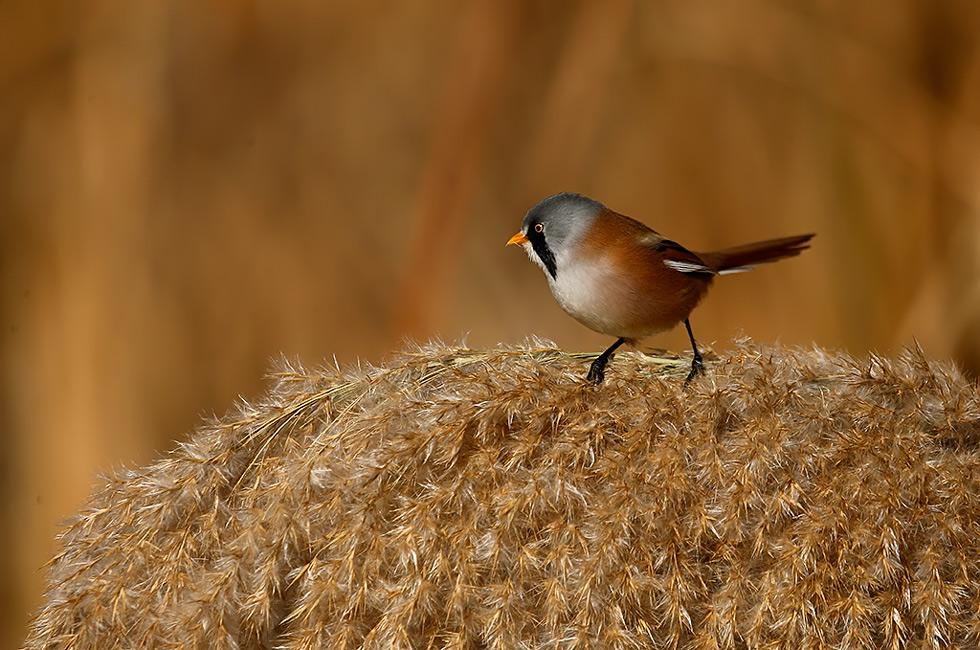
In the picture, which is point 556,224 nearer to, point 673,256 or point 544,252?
point 544,252

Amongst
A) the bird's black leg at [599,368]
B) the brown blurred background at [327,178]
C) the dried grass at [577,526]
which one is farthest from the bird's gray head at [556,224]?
the brown blurred background at [327,178]

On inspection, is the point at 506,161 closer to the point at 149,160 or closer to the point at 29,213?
the point at 149,160

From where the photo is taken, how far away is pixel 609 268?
1316mm

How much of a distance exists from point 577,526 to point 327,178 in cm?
186

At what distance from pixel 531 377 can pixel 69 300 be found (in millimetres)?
1891

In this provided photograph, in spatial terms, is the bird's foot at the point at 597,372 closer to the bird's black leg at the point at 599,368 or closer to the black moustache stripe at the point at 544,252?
the bird's black leg at the point at 599,368

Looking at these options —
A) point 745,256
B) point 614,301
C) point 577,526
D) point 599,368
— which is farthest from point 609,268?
point 577,526

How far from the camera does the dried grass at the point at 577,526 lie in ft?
3.12

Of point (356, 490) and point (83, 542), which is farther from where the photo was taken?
point (83, 542)

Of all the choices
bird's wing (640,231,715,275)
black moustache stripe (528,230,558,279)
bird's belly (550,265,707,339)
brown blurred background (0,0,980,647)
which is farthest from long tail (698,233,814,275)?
brown blurred background (0,0,980,647)

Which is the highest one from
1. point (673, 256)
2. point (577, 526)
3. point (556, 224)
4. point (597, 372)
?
point (556, 224)

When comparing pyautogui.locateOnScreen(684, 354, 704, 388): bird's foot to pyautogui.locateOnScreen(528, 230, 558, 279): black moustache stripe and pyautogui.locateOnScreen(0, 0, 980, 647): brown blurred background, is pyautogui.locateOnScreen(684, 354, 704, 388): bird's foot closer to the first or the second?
pyautogui.locateOnScreen(528, 230, 558, 279): black moustache stripe

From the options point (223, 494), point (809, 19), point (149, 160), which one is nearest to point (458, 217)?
point (149, 160)

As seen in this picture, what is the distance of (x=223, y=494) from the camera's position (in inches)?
46.7
